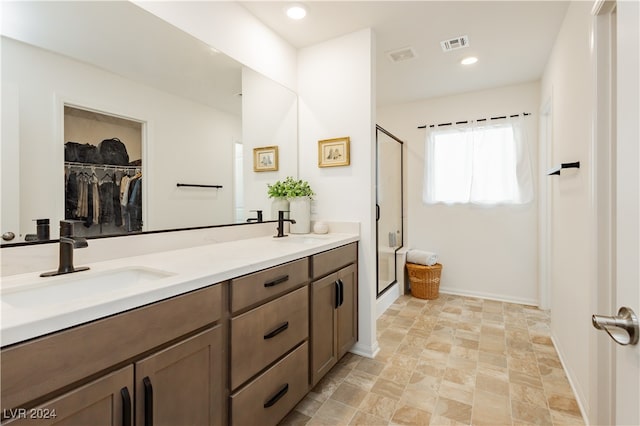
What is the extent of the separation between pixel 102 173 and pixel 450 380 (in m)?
2.36

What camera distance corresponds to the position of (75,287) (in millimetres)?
1082

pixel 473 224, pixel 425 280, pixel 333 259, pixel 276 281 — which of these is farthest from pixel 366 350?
pixel 473 224

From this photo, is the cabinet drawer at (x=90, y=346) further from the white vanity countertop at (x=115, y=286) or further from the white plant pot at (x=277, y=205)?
the white plant pot at (x=277, y=205)

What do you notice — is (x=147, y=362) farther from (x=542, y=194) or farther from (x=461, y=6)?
(x=542, y=194)

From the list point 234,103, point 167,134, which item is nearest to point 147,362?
point 167,134

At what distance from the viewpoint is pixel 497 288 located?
139 inches

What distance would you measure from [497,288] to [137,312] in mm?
3846

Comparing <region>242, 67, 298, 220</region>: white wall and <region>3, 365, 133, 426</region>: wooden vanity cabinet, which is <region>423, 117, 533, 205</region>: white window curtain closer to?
<region>242, 67, 298, 220</region>: white wall

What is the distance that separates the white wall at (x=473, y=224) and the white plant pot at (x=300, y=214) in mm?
2062

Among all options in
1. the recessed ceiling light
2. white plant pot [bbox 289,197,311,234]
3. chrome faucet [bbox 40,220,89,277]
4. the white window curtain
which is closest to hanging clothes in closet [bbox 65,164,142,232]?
chrome faucet [bbox 40,220,89,277]

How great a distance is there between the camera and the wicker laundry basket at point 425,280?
3.51 meters

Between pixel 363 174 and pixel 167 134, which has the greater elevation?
pixel 167 134

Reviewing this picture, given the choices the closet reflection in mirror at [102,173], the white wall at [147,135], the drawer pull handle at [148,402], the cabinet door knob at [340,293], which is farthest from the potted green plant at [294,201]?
the drawer pull handle at [148,402]

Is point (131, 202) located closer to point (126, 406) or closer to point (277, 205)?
point (126, 406)
